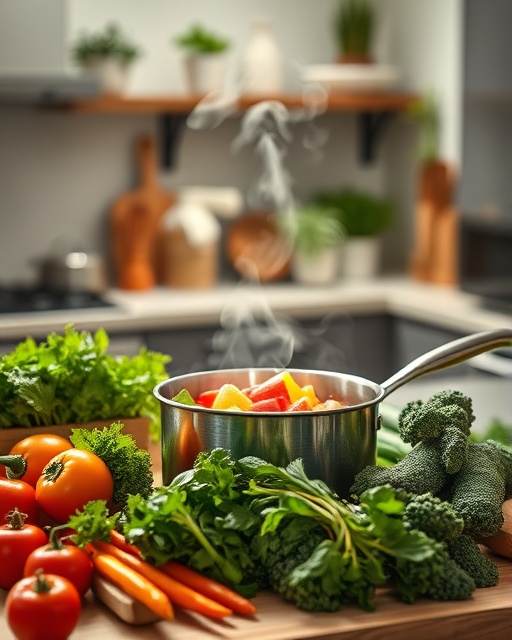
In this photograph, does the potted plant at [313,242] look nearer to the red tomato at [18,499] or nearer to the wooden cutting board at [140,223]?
the wooden cutting board at [140,223]

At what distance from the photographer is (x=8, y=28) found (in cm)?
354

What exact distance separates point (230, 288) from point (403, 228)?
0.89 meters

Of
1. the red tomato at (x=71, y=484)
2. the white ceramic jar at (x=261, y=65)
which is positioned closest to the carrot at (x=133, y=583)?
the red tomato at (x=71, y=484)

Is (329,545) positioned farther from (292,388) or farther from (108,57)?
(108,57)

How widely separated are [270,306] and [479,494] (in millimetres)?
2443

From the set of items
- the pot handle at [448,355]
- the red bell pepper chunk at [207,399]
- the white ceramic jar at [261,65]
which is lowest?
the red bell pepper chunk at [207,399]

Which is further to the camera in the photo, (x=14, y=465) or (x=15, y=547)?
(x=14, y=465)

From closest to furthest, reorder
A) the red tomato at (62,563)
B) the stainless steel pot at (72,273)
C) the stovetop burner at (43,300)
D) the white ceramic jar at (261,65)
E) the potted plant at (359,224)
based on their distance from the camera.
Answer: the red tomato at (62,563), the stovetop burner at (43,300), the stainless steel pot at (72,273), the white ceramic jar at (261,65), the potted plant at (359,224)

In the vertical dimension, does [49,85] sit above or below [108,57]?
below

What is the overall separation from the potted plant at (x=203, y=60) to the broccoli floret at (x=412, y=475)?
9.34 ft

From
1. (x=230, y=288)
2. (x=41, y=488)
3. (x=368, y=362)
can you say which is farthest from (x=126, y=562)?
(x=230, y=288)

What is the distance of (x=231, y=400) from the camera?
1.41 meters

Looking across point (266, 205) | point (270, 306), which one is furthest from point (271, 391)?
point (266, 205)

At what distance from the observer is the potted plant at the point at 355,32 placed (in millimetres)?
4316
